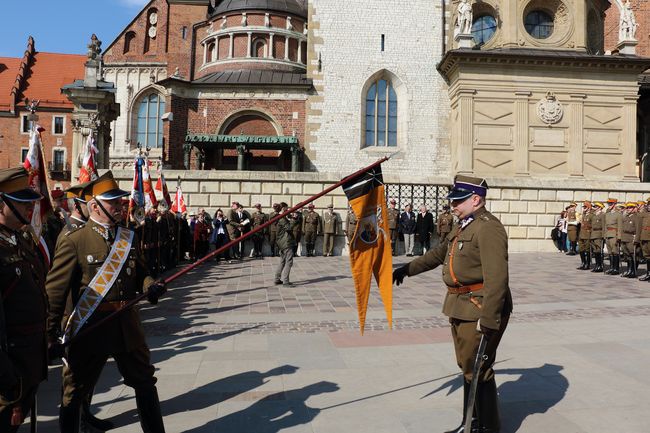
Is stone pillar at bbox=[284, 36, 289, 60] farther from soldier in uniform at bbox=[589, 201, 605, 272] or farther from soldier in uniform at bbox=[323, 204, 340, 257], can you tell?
soldier in uniform at bbox=[589, 201, 605, 272]

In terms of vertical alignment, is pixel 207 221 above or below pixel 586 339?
above

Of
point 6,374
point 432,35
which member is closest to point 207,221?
point 6,374

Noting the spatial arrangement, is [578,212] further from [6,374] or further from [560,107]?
[6,374]

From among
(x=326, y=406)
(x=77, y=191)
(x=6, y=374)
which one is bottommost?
(x=326, y=406)

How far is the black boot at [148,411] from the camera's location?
12.4 feet

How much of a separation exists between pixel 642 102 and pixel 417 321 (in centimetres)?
3505

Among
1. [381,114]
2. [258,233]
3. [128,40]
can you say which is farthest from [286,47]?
[258,233]

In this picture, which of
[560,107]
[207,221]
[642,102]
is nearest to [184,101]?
[207,221]

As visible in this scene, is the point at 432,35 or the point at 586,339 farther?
the point at 432,35

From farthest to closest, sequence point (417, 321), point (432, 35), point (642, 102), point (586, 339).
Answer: point (642, 102)
point (432, 35)
point (417, 321)
point (586, 339)

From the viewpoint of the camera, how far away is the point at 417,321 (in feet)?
26.8

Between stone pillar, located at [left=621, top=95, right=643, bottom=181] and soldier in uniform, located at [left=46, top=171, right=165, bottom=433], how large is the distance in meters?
27.5

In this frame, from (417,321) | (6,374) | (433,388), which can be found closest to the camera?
(6,374)

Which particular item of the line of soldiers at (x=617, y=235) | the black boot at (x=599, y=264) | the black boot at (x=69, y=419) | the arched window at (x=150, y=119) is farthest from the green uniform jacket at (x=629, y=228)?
the arched window at (x=150, y=119)
